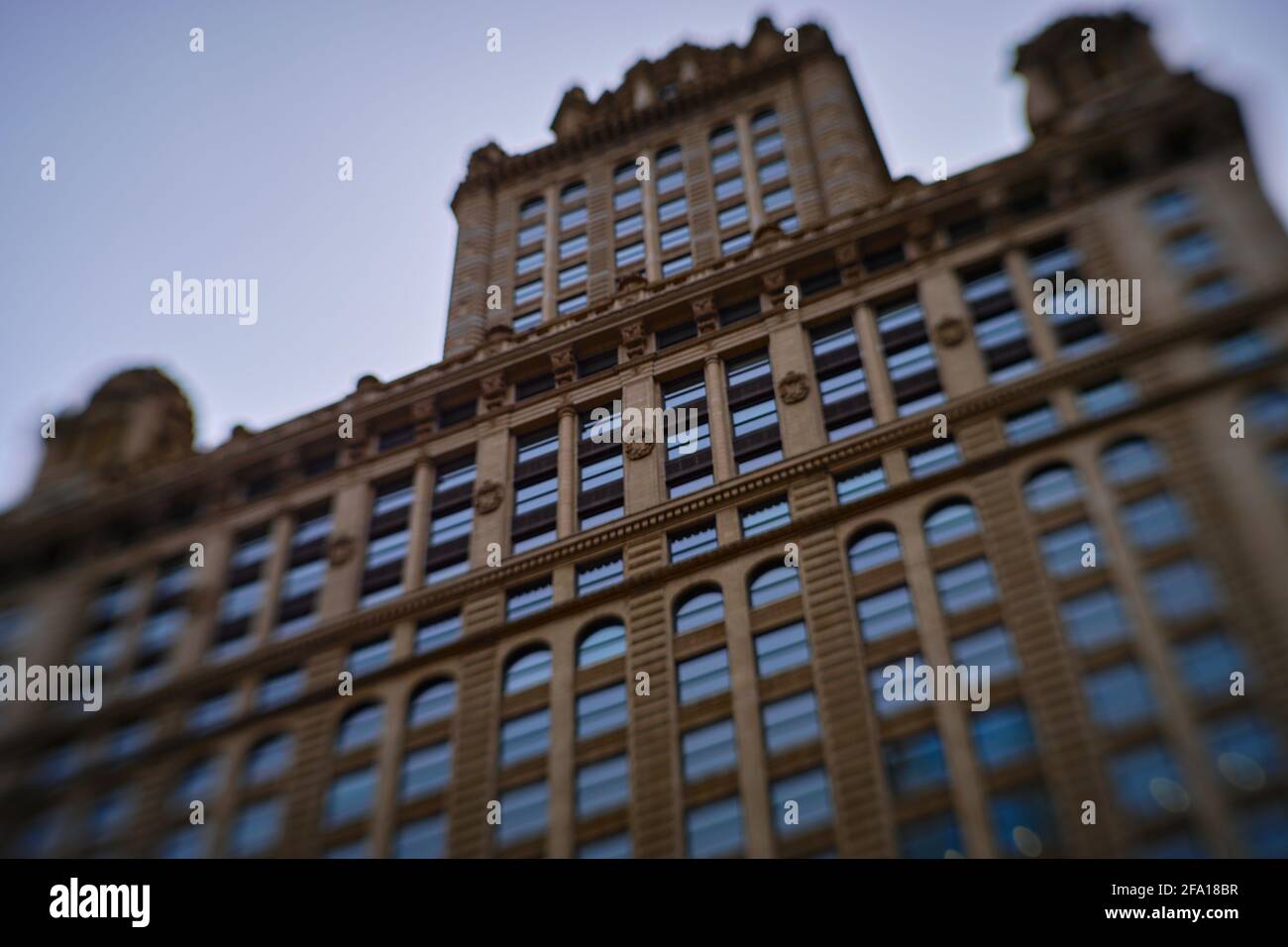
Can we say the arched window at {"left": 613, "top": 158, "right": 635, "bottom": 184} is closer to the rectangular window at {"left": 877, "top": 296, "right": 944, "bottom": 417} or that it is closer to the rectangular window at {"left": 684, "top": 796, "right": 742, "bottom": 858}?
the rectangular window at {"left": 877, "top": 296, "right": 944, "bottom": 417}

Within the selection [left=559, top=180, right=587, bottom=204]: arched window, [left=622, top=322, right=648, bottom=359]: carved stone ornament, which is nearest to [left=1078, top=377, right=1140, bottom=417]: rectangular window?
[left=622, top=322, right=648, bottom=359]: carved stone ornament

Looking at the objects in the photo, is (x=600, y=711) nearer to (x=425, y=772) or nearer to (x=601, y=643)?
(x=601, y=643)

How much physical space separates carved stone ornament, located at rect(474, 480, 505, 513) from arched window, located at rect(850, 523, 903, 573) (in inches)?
422

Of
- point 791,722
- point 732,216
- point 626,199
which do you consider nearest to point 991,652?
point 791,722

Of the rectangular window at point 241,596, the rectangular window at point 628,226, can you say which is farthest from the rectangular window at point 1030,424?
the rectangular window at point 628,226

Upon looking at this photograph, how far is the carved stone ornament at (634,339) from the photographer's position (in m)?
47.1

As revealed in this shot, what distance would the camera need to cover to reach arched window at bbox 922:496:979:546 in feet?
117

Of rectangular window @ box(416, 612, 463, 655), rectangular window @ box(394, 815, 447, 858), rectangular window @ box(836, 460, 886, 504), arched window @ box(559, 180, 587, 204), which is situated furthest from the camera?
arched window @ box(559, 180, 587, 204)

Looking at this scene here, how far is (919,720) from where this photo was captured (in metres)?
31.6

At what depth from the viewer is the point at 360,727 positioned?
37406mm

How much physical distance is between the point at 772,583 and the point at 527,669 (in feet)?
20.3

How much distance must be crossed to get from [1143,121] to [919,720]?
19545mm
